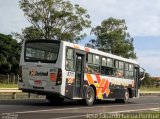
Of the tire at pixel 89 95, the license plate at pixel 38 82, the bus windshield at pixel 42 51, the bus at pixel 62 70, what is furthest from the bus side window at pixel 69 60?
the tire at pixel 89 95

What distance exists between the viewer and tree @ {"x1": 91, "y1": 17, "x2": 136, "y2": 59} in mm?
82188

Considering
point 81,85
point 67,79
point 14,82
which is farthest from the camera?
point 14,82

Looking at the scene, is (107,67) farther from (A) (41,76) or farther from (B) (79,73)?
(A) (41,76)

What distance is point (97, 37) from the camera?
8469cm

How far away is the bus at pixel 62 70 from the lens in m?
20.5

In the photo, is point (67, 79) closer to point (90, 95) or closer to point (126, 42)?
point (90, 95)

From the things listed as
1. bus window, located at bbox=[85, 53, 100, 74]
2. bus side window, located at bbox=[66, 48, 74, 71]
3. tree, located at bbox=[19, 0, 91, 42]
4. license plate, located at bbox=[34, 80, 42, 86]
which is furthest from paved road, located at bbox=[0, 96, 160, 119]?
tree, located at bbox=[19, 0, 91, 42]

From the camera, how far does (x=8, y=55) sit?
7575 centimetres

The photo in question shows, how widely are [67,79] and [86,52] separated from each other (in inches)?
96.2

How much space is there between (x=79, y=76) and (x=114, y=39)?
61475mm

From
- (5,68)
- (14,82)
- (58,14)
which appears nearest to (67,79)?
(14,82)

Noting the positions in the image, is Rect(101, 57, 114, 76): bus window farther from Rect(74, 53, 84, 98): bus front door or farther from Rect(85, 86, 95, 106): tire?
Rect(74, 53, 84, 98): bus front door

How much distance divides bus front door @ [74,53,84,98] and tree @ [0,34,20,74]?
51.2 meters

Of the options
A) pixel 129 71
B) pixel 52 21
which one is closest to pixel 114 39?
pixel 52 21
